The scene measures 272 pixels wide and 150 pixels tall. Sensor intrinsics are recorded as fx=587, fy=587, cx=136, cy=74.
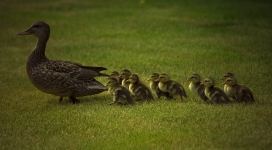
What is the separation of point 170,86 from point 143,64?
10.3 feet

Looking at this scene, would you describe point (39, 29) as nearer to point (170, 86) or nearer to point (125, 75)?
point (125, 75)

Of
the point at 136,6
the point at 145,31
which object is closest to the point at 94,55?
the point at 145,31

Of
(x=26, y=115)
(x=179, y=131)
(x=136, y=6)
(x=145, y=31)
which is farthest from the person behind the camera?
(x=136, y=6)

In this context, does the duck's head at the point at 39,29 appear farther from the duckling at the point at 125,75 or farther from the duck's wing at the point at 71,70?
the duckling at the point at 125,75

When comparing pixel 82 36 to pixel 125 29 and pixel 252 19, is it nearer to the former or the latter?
pixel 125 29

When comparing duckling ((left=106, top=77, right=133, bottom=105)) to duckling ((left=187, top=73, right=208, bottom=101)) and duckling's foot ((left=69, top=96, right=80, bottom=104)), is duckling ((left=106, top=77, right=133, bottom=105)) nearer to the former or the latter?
duckling's foot ((left=69, top=96, right=80, bottom=104))

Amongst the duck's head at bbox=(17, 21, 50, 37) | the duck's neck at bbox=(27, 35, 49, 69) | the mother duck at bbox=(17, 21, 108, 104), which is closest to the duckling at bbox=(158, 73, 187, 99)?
the mother duck at bbox=(17, 21, 108, 104)

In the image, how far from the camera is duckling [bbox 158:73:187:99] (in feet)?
28.7

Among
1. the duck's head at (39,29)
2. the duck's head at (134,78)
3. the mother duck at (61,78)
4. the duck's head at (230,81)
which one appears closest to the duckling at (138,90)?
the duck's head at (134,78)

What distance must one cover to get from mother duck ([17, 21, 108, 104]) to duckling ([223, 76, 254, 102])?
189 centimetres

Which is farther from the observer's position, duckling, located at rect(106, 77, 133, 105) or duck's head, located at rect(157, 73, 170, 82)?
duck's head, located at rect(157, 73, 170, 82)

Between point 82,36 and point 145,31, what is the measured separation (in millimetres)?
1726

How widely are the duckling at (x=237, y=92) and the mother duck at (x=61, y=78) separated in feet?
6.20

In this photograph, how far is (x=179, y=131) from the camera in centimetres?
723
